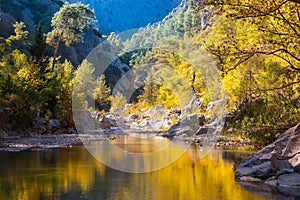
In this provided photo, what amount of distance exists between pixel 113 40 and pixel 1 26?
52.1 metres

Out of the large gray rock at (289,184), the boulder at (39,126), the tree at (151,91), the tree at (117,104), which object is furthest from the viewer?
the tree at (117,104)

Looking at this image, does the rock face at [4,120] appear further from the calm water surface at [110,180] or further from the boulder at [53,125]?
the calm water surface at [110,180]

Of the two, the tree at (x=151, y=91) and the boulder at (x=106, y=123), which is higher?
the tree at (x=151, y=91)

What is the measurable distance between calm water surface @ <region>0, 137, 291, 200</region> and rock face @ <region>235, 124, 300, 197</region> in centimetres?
93

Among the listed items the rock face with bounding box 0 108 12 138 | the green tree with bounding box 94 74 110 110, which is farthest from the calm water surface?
the green tree with bounding box 94 74 110 110

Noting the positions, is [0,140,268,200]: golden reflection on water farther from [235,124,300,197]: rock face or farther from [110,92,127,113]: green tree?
[110,92,127,113]: green tree

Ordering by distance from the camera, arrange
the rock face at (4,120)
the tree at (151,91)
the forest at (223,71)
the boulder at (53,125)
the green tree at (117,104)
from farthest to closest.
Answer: the green tree at (117,104) < the tree at (151,91) < the boulder at (53,125) < the rock face at (4,120) < the forest at (223,71)

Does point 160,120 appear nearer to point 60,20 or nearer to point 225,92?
point 60,20

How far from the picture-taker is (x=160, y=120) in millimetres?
65062

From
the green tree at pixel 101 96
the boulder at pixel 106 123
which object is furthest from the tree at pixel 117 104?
the boulder at pixel 106 123

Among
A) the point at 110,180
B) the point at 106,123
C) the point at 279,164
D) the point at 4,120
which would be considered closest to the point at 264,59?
the point at 279,164

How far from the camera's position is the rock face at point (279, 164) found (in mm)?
16141

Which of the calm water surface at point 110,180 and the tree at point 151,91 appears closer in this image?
the calm water surface at point 110,180

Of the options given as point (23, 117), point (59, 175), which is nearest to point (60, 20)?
point (23, 117)
